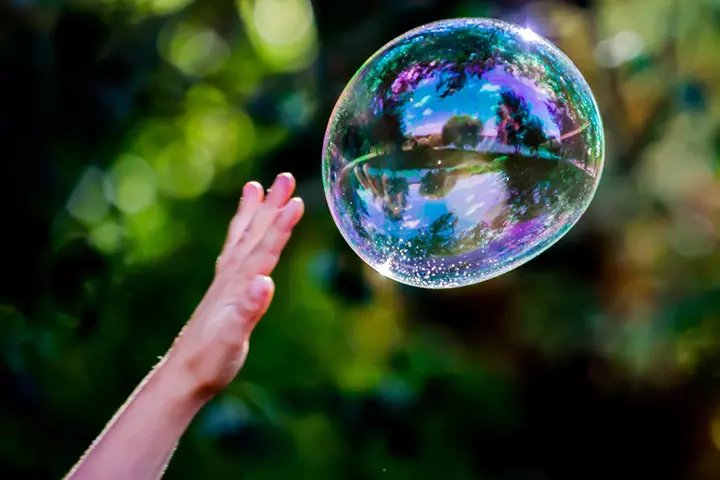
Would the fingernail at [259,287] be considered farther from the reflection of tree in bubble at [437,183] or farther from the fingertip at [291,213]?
the reflection of tree in bubble at [437,183]

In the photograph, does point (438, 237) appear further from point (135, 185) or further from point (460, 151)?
point (135, 185)

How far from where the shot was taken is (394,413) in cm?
297

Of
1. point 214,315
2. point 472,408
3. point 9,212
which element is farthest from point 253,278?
point 472,408

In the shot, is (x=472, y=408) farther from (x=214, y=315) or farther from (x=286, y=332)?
(x=214, y=315)

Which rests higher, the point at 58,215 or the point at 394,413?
the point at 58,215

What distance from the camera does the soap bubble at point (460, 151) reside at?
178 cm

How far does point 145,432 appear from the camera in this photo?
1304mm

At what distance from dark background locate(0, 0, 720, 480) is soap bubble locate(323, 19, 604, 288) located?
98cm

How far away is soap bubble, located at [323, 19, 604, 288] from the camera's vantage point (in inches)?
69.9

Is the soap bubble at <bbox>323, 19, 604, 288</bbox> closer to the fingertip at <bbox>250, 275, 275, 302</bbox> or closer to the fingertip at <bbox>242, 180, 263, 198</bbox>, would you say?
the fingertip at <bbox>242, 180, 263, 198</bbox>

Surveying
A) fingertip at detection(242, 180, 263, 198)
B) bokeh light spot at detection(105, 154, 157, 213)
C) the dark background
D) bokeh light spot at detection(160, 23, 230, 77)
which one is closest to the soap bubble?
fingertip at detection(242, 180, 263, 198)

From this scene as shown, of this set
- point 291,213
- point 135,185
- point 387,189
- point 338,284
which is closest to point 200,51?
point 135,185

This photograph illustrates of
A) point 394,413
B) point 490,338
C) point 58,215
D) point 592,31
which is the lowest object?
point 490,338

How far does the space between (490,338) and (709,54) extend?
1784 mm
